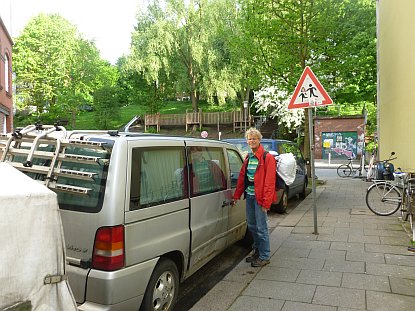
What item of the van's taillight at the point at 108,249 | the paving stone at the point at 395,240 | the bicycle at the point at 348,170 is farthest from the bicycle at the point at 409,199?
the bicycle at the point at 348,170

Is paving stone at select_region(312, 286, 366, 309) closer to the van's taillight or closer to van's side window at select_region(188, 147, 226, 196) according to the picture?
van's side window at select_region(188, 147, 226, 196)

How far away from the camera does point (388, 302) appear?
3898mm

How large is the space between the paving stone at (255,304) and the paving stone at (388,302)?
90 centimetres

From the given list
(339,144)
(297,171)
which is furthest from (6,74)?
(339,144)

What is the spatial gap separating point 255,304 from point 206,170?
1.55 m

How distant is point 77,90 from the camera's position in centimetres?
3931

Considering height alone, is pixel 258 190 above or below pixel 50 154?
below

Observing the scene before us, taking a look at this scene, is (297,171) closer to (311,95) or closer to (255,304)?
(311,95)

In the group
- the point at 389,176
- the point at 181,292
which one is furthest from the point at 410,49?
the point at 181,292

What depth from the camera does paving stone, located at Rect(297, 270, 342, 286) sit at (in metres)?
4.49

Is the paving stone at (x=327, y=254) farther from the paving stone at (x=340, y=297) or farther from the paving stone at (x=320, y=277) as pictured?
the paving stone at (x=340, y=297)

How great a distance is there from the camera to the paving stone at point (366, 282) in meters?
4.31

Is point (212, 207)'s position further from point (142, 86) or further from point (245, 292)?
point (142, 86)

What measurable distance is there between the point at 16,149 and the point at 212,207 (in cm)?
215
